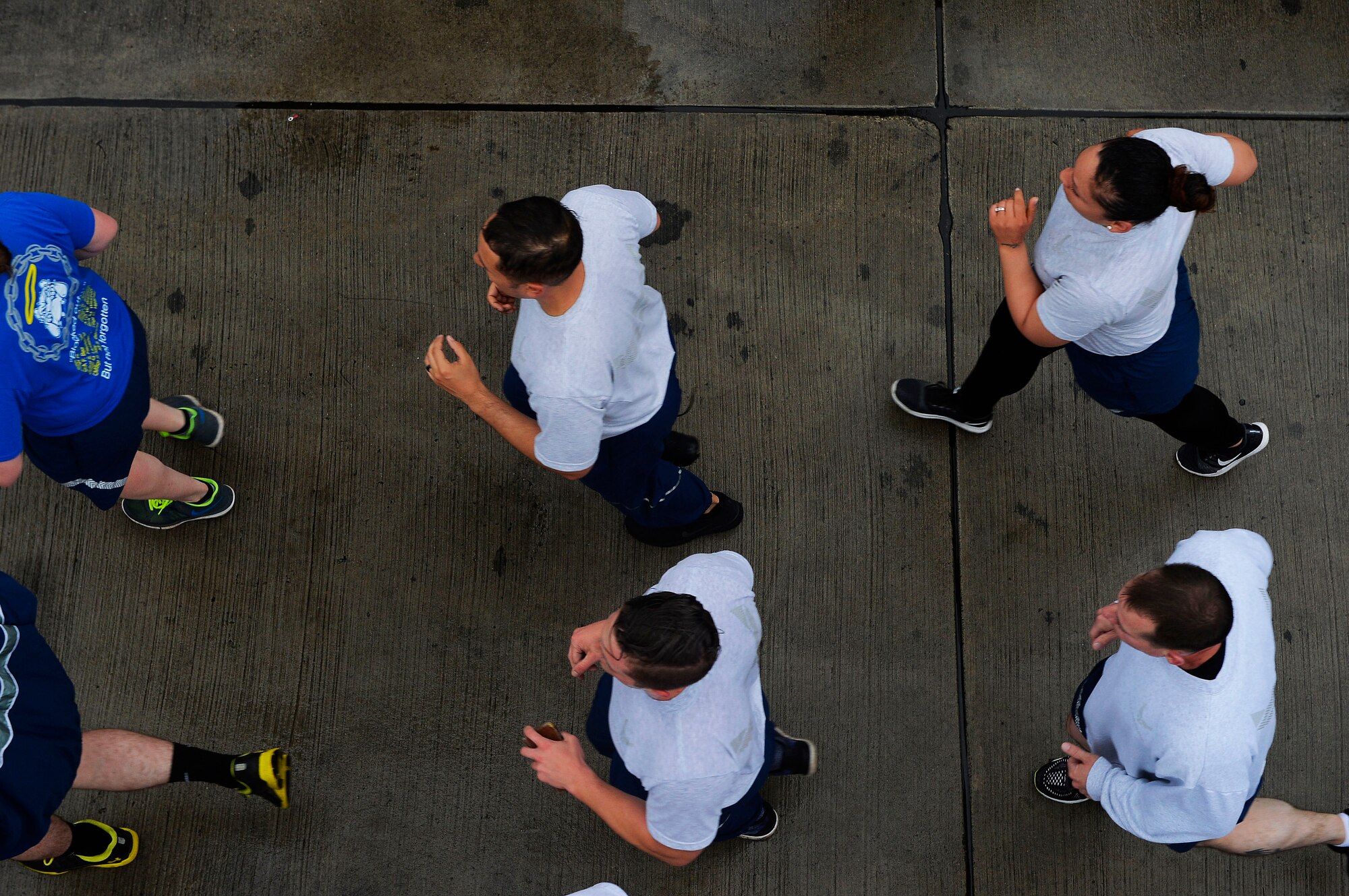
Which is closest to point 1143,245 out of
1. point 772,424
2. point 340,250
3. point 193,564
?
point 772,424

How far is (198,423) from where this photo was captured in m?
3.35

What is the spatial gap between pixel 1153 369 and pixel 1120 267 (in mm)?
479

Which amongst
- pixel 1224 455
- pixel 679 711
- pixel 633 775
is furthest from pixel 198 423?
pixel 1224 455

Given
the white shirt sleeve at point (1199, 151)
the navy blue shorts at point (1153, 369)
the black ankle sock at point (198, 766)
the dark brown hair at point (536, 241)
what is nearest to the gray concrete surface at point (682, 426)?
the black ankle sock at point (198, 766)

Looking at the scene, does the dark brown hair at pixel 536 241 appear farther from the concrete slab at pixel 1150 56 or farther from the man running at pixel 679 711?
the concrete slab at pixel 1150 56

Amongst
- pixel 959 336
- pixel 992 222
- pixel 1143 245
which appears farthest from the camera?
pixel 959 336

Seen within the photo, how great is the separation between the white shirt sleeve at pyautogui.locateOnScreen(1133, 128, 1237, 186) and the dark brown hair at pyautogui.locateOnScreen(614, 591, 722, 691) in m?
1.77

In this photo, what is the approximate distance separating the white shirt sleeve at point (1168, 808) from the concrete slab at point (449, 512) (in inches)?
39.4

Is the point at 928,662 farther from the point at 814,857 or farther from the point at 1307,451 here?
the point at 1307,451

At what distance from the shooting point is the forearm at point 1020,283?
2.51 m

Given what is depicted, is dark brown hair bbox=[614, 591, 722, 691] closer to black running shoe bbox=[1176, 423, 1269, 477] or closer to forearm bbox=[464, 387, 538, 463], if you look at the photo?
forearm bbox=[464, 387, 538, 463]

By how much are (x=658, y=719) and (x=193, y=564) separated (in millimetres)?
2238

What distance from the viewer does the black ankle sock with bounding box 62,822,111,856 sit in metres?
2.93

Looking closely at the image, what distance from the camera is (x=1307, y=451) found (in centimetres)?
350
